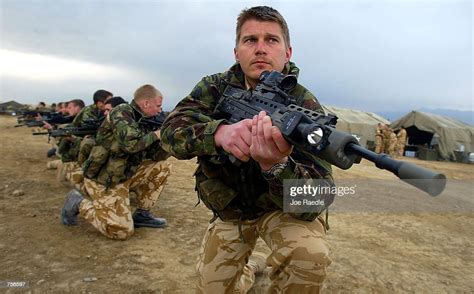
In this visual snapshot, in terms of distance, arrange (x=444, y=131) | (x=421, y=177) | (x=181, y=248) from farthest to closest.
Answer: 1. (x=444, y=131)
2. (x=181, y=248)
3. (x=421, y=177)

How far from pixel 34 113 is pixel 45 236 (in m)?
10.1

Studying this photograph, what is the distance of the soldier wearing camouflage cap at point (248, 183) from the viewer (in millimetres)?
2359

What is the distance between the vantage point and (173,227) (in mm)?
5055

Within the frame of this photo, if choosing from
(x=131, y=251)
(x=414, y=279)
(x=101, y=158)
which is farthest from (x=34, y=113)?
(x=414, y=279)

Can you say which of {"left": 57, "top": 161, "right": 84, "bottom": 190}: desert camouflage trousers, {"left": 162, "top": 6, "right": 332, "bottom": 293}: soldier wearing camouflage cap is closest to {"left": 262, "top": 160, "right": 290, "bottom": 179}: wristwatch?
{"left": 162, "top": 6, "right": 332, "bottom": 293}: soldier wearing camouflage cap

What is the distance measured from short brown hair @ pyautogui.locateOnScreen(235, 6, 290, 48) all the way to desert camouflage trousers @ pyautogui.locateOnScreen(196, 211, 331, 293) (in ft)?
4.53

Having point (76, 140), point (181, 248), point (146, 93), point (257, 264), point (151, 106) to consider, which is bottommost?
point (181, 248)

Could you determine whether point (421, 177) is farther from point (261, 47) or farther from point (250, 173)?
point (261, 47)

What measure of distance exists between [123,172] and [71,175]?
1.97 meters

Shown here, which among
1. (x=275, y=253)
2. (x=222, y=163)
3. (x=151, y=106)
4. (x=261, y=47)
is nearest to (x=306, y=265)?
(x=275, y=253)

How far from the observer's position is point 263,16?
268cm

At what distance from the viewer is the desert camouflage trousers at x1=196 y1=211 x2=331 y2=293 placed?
2365 millimetres

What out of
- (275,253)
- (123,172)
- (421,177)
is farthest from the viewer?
(123,172)

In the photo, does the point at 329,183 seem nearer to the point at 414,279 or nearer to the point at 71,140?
the point at 414,279
